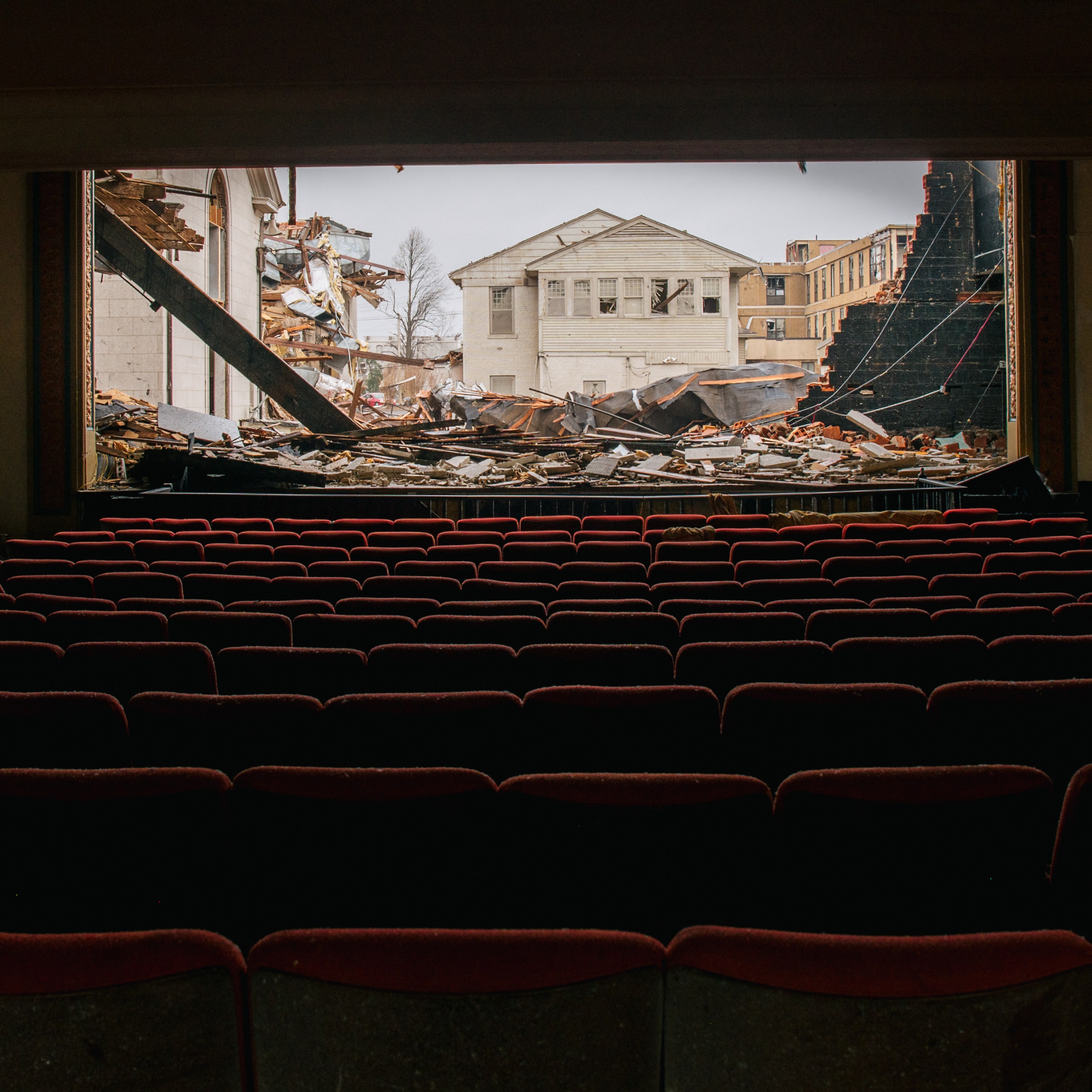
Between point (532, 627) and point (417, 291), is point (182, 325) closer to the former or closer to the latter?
point (417, 291)

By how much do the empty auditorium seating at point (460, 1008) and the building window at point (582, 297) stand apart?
23.4m

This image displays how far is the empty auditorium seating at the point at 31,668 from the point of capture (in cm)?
278

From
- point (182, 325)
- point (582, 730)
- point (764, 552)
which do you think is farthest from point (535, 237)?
point (582, 730)

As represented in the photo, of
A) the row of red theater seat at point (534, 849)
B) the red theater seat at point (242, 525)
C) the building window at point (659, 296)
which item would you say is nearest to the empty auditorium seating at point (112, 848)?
the row of red theater seat at point (534, 849)

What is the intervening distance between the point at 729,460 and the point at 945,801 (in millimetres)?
11807

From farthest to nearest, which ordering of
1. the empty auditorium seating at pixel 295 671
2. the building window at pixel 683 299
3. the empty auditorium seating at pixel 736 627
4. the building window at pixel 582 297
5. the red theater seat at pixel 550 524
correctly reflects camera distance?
the building window at pixel 683 299
the building window at pixel 582 297
the red theater seat at pixel 550 524
the empty auditorium seating at pixel 736 627
the empty auditorium seating at pixel 295 671

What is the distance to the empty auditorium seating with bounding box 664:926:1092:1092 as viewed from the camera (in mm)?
1077

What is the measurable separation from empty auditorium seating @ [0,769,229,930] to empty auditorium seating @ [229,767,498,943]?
0.07 meters

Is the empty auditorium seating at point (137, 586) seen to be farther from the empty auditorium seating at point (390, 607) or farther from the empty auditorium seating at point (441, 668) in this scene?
the empty auditorium seating at point (441, 668)

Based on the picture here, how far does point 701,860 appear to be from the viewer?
1.57 metres

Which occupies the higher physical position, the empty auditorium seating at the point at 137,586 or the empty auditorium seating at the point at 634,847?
the empty auditorium seating at the point at 137,586

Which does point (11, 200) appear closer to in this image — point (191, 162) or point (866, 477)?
point (191, 162)

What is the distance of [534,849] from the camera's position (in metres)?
1.58

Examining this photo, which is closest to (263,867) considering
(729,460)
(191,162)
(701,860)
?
(701,860)
